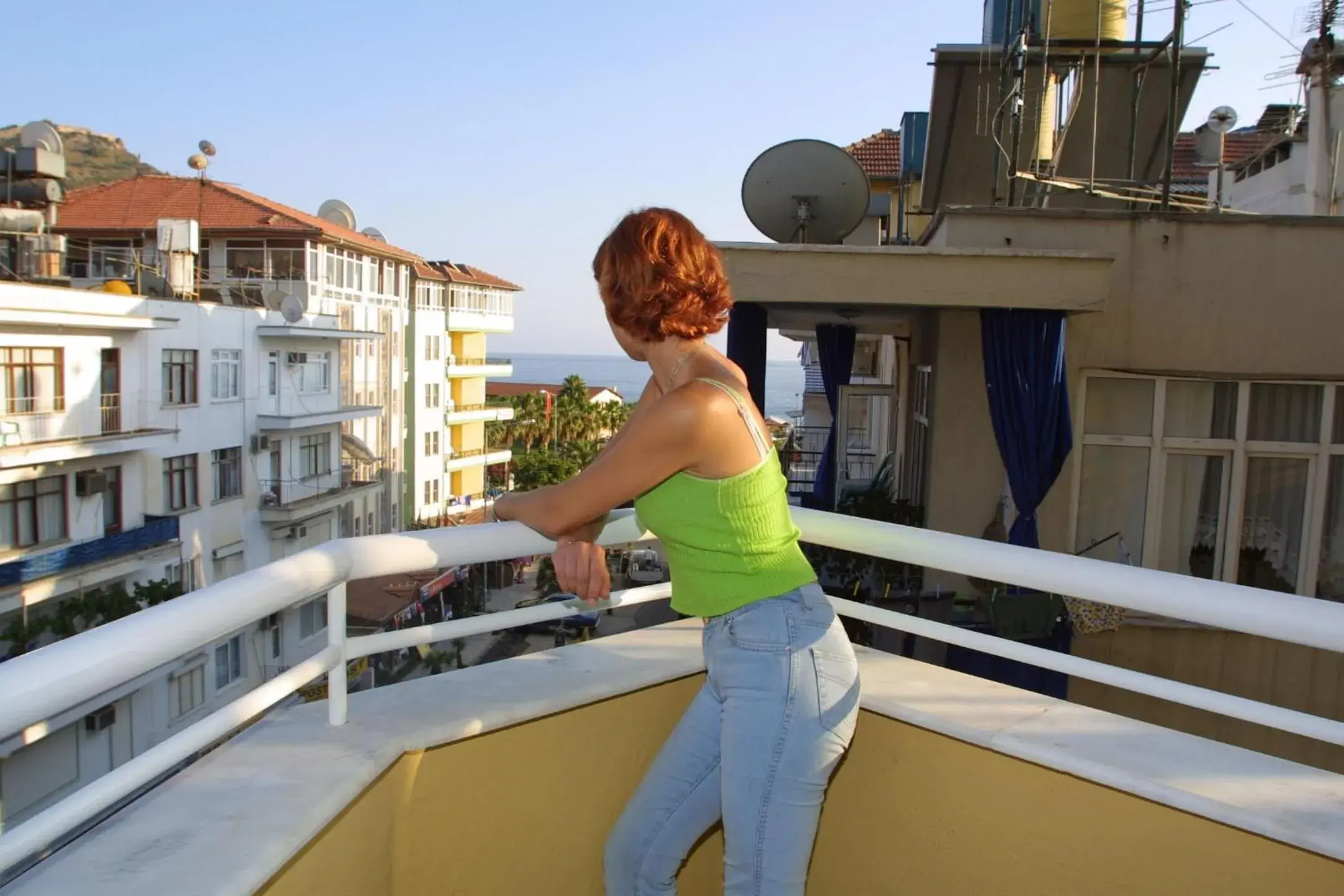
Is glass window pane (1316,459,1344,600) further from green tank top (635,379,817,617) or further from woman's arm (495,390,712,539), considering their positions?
woman's arm (495,390,712,539)

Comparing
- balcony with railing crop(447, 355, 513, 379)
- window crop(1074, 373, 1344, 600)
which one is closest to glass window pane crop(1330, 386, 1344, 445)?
window crop(1074, 373, 1344, 600)

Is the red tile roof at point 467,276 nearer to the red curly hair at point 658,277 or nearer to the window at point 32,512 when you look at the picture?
the window at point 32,512

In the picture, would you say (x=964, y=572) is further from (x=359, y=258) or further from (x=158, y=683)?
(x=359, y=258)

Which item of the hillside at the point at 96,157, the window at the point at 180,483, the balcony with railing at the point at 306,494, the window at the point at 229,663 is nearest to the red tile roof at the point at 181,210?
the balcony with railing at the point at 306,494

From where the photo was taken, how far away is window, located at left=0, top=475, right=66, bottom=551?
23.1m

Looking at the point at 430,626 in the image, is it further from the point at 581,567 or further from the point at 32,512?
the point at 32,512

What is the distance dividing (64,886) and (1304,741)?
7481 millimetres

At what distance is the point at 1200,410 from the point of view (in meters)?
7.51

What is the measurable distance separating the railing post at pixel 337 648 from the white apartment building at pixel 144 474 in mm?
18715

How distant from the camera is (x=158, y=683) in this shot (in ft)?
85.2

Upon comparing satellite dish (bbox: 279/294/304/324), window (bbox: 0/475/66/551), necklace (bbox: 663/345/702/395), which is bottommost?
window (bbox: 0/475/66/551)

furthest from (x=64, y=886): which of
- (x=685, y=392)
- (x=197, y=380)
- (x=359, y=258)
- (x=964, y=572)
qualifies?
(x=359, y=258)

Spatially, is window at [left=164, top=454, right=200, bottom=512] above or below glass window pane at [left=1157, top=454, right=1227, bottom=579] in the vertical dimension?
below

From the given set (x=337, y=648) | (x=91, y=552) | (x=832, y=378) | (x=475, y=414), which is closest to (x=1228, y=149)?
(x=832, y=378)
